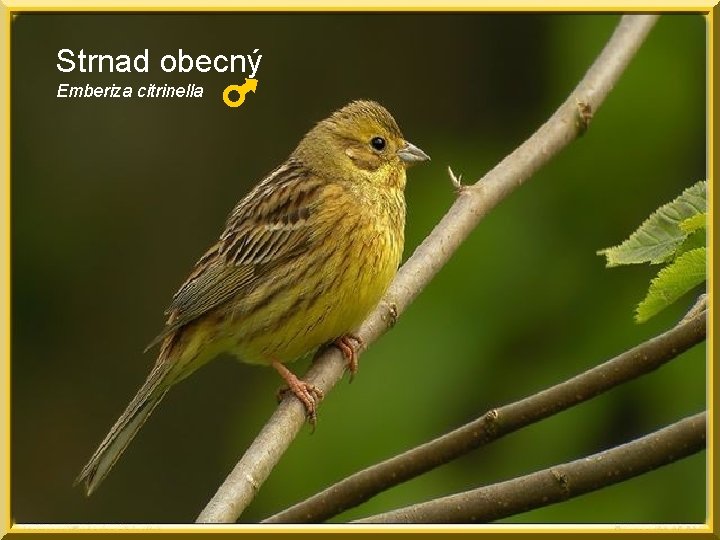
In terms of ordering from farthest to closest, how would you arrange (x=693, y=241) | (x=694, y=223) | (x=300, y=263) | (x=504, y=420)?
(x=300, y=263) < (x=504, y=420) < (x=693, y=241) < (x=694, y=223)

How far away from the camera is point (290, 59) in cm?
855

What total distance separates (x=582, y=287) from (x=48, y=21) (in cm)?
265

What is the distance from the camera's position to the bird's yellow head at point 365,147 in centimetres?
602

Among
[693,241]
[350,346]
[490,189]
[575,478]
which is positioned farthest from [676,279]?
[350,346]

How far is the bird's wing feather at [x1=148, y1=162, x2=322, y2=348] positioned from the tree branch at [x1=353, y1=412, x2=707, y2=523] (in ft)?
7.26

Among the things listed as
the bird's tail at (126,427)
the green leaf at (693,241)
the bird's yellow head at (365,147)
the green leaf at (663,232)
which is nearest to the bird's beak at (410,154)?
the bird's yellow head at (365,147)

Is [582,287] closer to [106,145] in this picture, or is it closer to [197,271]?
[197,271]

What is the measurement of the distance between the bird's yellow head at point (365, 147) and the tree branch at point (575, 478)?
2.47 meters

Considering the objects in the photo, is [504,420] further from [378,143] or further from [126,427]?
[378,143]

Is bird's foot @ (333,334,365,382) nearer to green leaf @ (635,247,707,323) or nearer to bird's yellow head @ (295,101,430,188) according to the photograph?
bird's yellow head @ (295,101,430,188)

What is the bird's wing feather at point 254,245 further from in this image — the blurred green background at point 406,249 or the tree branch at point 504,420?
the tree branch at point 504,420

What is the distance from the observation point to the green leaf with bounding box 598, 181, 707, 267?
3.69m

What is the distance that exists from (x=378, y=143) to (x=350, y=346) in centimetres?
104

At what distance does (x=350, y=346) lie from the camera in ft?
18.0
